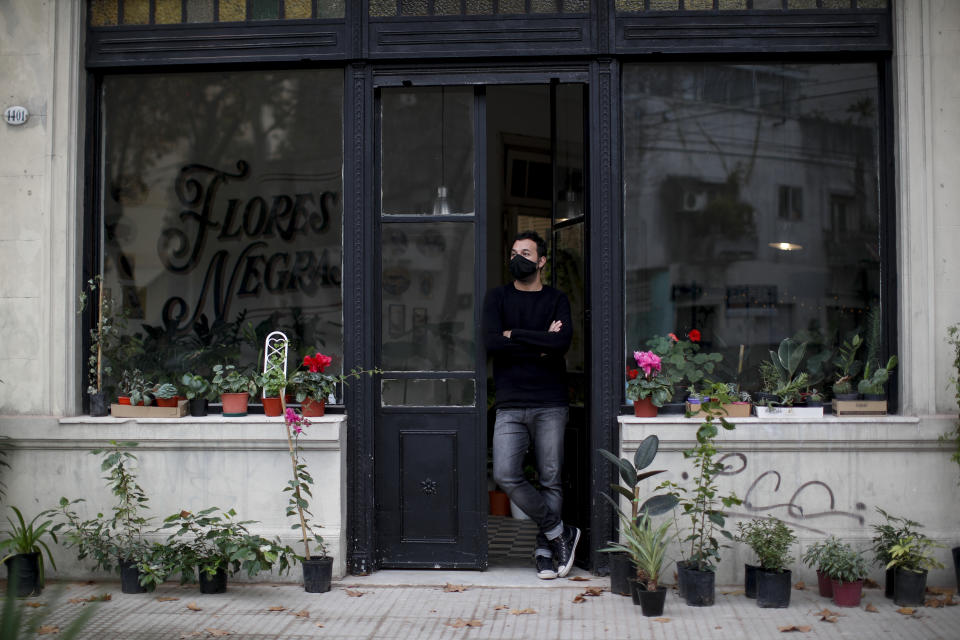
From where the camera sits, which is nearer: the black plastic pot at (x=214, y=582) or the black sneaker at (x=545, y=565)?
the black plastic pot at (x=214, y=582)

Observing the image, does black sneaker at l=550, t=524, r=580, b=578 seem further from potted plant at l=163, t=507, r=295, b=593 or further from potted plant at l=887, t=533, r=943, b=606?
potted plant at l=887, t=533, r=943, b=606

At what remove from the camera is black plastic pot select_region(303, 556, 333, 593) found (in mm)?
6590

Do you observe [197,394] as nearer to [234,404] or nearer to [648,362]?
[234,404]

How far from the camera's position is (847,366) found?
7.12 m

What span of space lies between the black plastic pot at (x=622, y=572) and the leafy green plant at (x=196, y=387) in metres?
3.22

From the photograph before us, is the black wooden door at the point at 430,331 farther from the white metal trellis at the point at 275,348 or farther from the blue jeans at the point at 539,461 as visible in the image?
the white metal trellis at the point at 275,348

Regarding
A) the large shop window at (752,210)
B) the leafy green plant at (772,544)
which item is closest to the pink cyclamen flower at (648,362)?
the large shop window at (752,210)

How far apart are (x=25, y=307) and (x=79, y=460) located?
47.4 inches

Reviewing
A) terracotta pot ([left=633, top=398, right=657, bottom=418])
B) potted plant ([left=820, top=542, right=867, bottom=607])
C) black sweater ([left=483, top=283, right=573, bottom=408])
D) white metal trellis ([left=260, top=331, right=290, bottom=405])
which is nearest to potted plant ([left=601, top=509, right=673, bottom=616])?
terracotta pot ([left=633, top=398, right=657, bottom=418])

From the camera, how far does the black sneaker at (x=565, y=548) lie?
696cm

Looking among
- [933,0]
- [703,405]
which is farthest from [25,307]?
[933,0]

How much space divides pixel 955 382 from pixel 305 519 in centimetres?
462

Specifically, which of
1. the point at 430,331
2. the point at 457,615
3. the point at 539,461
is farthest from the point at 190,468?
the point at 539,461

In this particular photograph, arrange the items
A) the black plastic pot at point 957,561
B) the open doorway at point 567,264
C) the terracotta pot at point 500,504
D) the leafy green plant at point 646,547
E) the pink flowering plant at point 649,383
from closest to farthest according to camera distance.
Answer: the leafy green plant at point 646,547 → the black plastic pot at point 957,561 → the pink flowering plant at point 649,383 → the open doorway at point 567,264 → the terracotta pot at point 500,504
